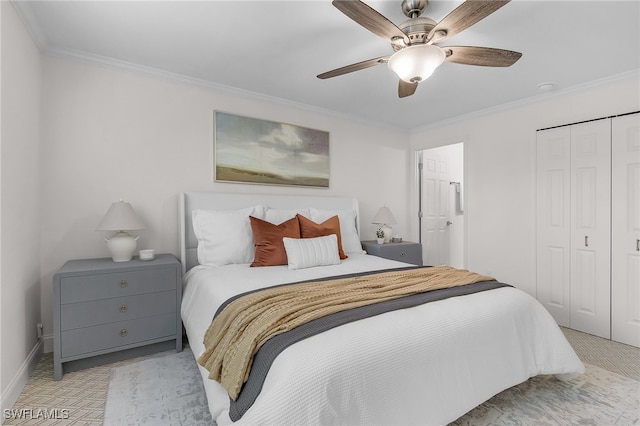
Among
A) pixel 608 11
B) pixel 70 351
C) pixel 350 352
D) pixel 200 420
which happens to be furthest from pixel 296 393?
pixel 608 11

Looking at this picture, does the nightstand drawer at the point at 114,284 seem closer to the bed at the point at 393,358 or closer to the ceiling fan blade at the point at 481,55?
the bed at the point at 393,358

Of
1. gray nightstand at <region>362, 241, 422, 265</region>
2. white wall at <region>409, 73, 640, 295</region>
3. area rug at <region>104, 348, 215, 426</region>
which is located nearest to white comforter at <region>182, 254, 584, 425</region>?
area rug at <region>104, 348, 215, 426</region>

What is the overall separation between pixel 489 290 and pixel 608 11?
190 centimetres

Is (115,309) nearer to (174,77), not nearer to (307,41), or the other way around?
(174,77)

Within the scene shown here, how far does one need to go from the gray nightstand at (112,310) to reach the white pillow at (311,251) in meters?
0.90

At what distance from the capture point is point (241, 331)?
1466mm

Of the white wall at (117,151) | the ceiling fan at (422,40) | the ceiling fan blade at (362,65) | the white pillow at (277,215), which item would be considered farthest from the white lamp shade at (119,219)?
the ceiling fan at (422,40)

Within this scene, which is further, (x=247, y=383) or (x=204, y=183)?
(x=204, y=183)

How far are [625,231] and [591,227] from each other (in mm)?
246

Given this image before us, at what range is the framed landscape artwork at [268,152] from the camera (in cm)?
323

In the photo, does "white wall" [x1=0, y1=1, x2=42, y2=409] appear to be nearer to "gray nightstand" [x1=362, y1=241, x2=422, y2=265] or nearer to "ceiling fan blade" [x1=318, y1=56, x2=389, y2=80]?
"ceiling fan blade" [x1=318, y1=56, x2=389, y2=80]

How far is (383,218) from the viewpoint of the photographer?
4.02 meters

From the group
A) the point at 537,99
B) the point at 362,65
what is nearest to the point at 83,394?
the point at 362,65

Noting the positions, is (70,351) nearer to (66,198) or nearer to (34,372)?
(34,372)
